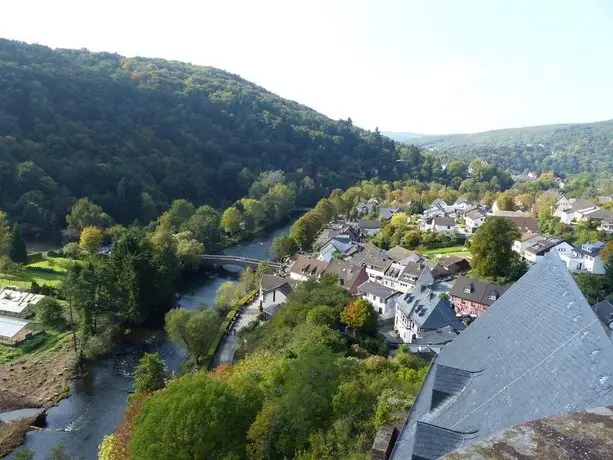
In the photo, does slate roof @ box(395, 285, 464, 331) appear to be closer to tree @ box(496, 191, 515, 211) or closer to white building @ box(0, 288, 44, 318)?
white building @ box(0, 288, 44, 318)

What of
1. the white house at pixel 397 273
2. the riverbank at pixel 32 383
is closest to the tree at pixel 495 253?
the white house at pixel 397 273

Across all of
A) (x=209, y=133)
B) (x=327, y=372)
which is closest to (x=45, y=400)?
(x=327, y=372)

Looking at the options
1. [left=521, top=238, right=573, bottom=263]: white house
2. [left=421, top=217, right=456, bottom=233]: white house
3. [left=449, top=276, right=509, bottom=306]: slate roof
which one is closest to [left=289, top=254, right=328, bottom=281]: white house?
[left=449, top=276, right=509, bottom=306]: slate roof

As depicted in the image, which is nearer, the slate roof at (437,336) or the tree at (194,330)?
the slate roof at (437,336)

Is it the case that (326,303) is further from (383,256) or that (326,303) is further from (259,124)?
(259,124)

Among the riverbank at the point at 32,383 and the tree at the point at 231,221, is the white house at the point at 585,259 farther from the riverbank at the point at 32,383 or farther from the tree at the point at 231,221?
the tree at the point at 231,221

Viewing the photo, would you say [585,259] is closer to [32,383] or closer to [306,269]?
[306,269]

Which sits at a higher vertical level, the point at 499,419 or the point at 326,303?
the point at 499,419
